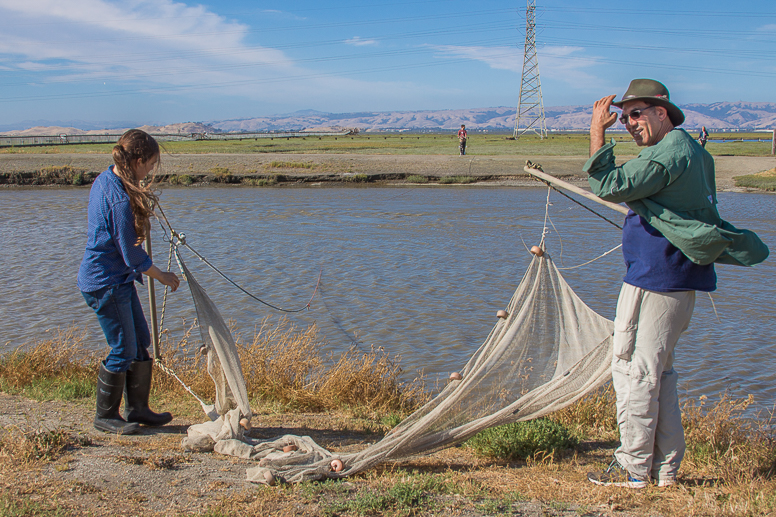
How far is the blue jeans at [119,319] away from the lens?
14.2ft

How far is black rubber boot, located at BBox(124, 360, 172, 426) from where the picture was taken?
15.4 feet

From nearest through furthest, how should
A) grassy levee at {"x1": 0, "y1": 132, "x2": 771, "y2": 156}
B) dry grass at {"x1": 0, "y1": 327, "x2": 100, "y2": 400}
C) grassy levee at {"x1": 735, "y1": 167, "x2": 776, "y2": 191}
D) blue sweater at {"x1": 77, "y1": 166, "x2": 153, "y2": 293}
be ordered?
blue sweater at {"x1": 77, "y1": 166, "x2": 153, "y2": 293}, dry grass at {"x1": 0, "y1": 327, "x2": 100, "y2": 400}, grassy levee at {"x1": 735, "y1": 167, "x2": 776, "y2": 191}, grassy levee at {"x1": 0, "y1": 132, "x2": 771, "y2": 156}

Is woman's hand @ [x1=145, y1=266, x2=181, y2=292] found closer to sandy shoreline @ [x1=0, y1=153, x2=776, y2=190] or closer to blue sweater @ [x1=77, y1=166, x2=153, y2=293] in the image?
blue sweater @ [x1=77, y1=166, x2=153, y2=293]

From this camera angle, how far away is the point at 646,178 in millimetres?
3273

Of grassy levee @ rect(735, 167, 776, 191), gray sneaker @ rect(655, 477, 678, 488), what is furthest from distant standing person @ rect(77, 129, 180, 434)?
grassy levee @ rect(735, 167, 776, 191)

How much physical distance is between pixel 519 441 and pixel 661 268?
5.64ft

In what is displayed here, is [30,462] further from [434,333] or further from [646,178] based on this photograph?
[434,333]

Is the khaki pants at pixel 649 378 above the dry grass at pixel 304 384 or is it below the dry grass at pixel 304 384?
above

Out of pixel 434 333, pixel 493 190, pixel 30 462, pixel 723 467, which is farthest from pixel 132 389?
pixel 493 190

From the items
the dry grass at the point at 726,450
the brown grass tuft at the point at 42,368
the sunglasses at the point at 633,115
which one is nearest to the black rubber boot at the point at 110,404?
the brown grass tuft at the point at 42,368

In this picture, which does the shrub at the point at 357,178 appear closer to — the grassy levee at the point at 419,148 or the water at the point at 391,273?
the water at the point at 391,273

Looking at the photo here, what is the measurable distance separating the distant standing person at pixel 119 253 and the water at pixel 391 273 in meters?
3.01

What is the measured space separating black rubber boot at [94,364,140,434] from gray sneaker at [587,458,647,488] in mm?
3180

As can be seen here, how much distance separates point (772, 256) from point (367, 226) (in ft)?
32.5
